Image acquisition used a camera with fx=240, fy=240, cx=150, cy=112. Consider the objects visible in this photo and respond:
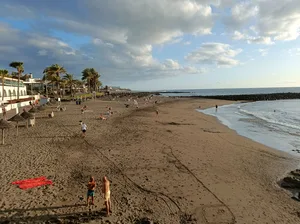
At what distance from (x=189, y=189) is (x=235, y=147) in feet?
30.3

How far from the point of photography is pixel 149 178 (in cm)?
1127

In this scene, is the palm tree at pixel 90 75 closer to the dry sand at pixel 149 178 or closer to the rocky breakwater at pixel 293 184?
the dry sand at pixel 149 178

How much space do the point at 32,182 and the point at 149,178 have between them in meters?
5.10

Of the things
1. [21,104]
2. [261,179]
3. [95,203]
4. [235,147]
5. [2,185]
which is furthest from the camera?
[21,104]

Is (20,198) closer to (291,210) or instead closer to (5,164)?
(5,164)

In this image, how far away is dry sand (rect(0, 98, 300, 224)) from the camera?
321 inches

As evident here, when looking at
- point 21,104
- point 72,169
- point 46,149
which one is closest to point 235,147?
point 72,169

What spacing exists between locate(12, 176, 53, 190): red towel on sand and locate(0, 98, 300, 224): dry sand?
270mm

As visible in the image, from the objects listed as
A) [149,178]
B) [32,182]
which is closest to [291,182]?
[149,178]

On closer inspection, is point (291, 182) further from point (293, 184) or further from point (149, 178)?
point (149, 178)

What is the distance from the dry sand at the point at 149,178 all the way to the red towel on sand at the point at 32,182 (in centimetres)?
27

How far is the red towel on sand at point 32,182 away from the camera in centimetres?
988

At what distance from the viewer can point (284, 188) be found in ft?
35.5

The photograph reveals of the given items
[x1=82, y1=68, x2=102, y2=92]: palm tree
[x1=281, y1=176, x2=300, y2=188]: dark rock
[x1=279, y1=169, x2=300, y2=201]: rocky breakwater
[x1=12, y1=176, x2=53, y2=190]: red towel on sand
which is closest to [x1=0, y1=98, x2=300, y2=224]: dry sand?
[x1=12, y1=176, x2=53, y2=190]: red towel on sand
